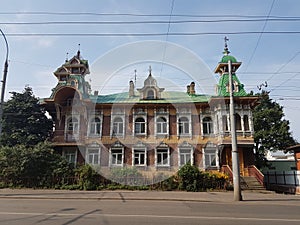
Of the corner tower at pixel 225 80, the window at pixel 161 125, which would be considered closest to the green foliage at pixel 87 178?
the window at pixel 161 125

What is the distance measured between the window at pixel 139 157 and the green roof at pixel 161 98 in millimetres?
4832

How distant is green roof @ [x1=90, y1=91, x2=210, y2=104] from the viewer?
24797mm

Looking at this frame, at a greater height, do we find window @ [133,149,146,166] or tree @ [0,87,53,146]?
tree @ [0,87,53,146]

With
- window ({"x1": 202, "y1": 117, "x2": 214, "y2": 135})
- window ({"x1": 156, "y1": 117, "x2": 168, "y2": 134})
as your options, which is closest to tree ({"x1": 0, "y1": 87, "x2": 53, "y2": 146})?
window ({"x1": 156, "y1": 117, "x2": 168, "y2": 134})

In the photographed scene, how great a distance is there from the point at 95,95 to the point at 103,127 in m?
4.84

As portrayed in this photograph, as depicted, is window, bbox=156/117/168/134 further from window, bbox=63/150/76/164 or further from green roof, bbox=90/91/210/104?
window, bbox=63/150/76/164

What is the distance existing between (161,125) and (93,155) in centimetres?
701

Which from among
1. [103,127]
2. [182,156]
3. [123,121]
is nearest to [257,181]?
[182,156]

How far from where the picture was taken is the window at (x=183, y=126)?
945 inches

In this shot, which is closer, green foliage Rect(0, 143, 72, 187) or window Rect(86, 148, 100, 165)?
green foliage Rect(0, 143, 72, 187)

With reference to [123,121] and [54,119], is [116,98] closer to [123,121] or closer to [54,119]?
[123,121]

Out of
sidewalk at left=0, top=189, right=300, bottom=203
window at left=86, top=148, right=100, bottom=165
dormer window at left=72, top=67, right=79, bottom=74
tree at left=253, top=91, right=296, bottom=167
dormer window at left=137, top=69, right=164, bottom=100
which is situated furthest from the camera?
tree at left=253, top=91, right=296, bottom=167

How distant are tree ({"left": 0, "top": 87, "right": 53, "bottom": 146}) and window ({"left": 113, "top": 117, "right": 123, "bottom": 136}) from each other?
268 inches

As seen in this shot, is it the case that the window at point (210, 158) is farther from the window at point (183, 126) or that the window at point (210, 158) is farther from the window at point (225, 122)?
the window at point (183, 126)
